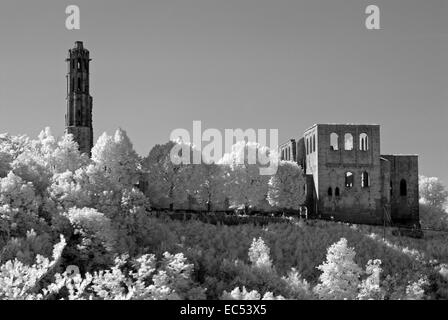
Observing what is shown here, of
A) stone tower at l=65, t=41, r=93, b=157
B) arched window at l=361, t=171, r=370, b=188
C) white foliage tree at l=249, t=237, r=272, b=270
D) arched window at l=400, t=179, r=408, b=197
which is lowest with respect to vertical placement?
white foliage tree at l=249, t=237, r=272, b=270

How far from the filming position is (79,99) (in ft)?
214

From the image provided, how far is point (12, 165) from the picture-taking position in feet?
135

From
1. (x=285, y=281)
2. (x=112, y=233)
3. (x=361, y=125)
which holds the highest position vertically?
(x=361, y=125)

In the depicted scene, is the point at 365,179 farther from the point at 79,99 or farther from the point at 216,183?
the point at 79,99

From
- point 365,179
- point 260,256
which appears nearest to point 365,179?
point 365,179

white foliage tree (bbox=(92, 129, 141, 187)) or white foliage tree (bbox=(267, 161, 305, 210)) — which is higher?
white foliage tree (bbox=(92, 129, 141, 187))

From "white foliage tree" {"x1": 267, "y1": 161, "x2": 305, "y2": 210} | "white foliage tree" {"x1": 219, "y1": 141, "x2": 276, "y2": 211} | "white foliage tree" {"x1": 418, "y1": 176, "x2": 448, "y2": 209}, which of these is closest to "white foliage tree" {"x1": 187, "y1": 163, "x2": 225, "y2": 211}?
"white foliage tree" {"x1": 219, "y1": 141, "x2": 276, "y2": 211}

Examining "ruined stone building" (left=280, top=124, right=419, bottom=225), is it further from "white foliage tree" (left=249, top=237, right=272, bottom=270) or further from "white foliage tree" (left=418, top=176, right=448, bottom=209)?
"white foliage tree" (left=418, top=176, right=448, bottom=209)

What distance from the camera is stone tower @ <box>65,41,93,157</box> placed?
64.4 meters

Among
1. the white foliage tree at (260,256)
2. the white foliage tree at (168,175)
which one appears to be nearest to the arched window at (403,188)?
the white foliage tree at (168,175)

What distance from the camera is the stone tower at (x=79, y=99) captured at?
211ft

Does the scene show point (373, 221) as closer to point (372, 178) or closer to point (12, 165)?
point (372, 178)
